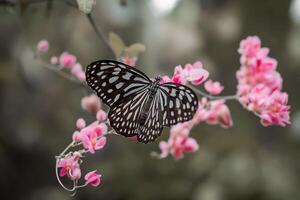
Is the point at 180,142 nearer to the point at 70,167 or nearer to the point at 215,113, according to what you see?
the point at 215,113

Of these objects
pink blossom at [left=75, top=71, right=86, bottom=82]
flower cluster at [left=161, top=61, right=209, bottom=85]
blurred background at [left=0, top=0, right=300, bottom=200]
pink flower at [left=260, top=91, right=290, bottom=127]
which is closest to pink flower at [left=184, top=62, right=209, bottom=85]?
flower cluster at [left=161, top=61, right=209, bottom=85]

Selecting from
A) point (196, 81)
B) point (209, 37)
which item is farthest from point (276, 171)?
point (196, 81)

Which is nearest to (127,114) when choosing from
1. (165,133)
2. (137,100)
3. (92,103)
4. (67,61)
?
(137,100)

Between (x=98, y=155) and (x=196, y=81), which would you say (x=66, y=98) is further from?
(x=196, y=81)

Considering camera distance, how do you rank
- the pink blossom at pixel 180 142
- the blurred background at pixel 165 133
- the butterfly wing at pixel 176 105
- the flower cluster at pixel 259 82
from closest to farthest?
1. the butterfly wing at pixel 176 105
2. the flower cluster at pixel 259 82
3. the pink blossom at pixel 180 142
4. the blurred background at pixel 165 133

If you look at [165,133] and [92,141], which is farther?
[165,133]

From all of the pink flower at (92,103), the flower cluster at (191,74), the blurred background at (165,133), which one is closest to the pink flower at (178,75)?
the flower cluster at (191,74)

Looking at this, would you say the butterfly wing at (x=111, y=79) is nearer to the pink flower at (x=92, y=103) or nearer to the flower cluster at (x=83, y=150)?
the flower cluster at (x=83, y=150)

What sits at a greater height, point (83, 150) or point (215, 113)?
point (215, 113)
